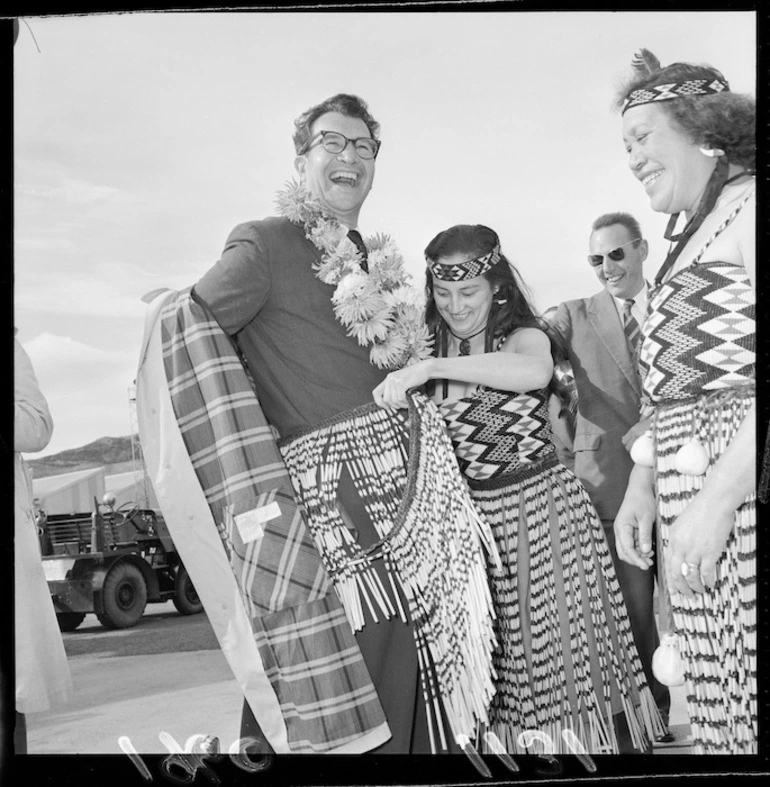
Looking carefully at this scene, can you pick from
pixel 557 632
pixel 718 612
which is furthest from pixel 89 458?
pixel 718 612

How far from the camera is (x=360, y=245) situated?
2807 millimetres

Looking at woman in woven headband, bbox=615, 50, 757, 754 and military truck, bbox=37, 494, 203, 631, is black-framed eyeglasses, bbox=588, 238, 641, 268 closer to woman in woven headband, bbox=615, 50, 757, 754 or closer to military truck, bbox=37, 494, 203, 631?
woman in woven headband, bbox=615, 50, 757, 754

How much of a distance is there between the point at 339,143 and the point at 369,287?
412 mm

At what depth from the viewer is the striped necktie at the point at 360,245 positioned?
9.12ft

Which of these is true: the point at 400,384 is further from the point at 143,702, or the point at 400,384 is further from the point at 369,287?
the point at 143,702

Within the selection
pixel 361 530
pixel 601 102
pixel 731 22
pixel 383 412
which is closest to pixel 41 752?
pixel 361 530

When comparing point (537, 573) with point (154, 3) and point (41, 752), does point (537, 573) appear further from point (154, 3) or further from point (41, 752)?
point (154, 3)

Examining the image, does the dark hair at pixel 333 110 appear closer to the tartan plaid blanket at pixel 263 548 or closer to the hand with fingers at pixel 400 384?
the tartan plaid blanket at pixel 263 548

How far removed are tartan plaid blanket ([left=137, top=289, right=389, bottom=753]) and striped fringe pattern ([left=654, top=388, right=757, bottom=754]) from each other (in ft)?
2.73

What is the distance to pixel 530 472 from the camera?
113 inches

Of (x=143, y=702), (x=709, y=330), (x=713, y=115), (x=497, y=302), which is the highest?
(x=713, y=115)

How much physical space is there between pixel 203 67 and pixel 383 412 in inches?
42.5

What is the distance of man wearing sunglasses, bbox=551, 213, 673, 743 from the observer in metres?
2.90

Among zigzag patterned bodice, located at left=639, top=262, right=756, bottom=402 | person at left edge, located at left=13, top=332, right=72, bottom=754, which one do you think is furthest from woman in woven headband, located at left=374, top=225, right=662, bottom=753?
person at left edge, located at left=13, top=332, right=72, bottom=754
